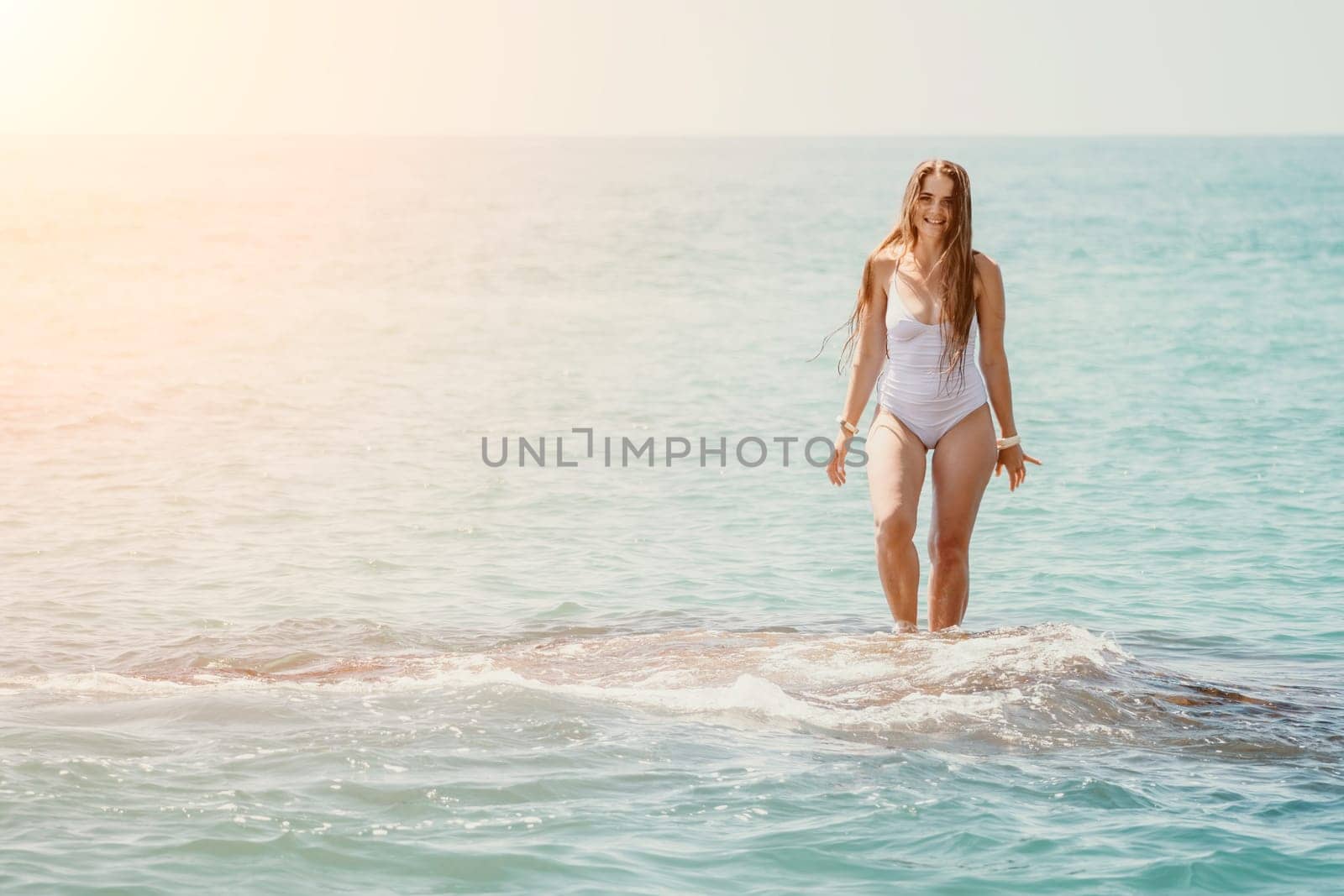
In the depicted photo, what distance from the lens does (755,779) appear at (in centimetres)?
464

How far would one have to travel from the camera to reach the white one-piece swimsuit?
18.9 feet

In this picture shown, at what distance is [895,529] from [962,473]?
13.3 inches

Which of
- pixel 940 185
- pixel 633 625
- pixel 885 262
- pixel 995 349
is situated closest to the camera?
pixel 940 185

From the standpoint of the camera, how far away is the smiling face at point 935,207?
5.65m

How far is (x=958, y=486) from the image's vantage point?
5.85 m

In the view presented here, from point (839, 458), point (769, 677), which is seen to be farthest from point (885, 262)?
point (769, 677)

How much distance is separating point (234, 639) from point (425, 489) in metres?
4.06

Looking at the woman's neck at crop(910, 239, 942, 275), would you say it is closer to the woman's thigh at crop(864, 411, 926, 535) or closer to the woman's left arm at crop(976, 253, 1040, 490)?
the woman's left arm at crop(976, 253, 1040, 490)

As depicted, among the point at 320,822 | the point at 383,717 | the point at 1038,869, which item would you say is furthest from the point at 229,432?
the point at 1038,869

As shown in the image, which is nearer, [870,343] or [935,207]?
[935,207]

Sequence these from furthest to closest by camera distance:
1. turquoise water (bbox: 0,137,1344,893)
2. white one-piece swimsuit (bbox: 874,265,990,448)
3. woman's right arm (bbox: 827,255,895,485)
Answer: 1. woman's right arm (bbox: 827,255,895,485)
2. white one-piece swimsuit (bbox: 874,265,990,448)
3. turquoise water (bbox: 0,137,1344,893)

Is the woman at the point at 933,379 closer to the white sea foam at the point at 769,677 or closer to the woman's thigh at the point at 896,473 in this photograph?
the woman's thigh at the point at 896,473

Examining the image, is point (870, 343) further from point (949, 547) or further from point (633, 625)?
point (633, 625)

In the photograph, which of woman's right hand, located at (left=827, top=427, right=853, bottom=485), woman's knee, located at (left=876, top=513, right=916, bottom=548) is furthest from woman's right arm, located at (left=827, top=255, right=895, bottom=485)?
woman's knee, located at (left=876, top=513, right=916, bottom=548)
